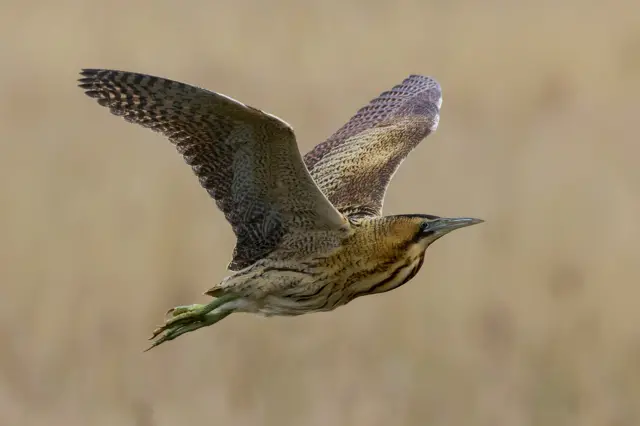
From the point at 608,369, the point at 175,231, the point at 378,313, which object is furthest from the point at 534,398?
the point at 175,231

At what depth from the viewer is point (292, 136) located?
4.14m

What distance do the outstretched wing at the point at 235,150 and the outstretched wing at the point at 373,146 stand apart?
46 centimetres

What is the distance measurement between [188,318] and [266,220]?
35cm

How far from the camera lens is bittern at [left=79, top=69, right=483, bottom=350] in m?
4.23

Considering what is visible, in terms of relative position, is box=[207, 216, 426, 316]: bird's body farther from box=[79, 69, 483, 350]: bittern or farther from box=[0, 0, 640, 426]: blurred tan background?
box=[0, 0, 640, 426]: blurred tan background

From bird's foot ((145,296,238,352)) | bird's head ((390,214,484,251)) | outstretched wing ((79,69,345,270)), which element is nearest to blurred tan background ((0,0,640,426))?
bird's foot ((145,296,238,352))

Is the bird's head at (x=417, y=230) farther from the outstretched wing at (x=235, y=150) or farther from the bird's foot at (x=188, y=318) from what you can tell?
the bird's foot at (x=188, y=318)

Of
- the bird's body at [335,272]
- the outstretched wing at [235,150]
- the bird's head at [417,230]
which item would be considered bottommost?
the bird's body at [335,272]

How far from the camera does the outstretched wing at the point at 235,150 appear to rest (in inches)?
165

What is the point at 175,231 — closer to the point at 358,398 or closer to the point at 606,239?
the point at 358,398

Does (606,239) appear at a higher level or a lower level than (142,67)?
lower

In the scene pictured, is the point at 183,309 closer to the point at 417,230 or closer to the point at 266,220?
the point at 266,220

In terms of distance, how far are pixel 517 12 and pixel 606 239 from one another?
82.4 inches

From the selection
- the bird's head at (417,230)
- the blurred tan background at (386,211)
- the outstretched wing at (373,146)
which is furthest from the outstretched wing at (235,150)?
the blurred tan background at (386,211)
